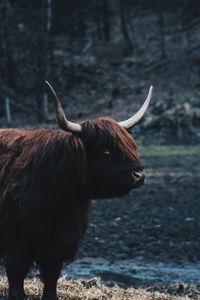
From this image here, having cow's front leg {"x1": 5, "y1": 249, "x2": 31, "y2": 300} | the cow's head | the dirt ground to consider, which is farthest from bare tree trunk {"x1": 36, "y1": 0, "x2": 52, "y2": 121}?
the cow's head

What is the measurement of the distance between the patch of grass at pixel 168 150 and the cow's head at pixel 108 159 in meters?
17.0

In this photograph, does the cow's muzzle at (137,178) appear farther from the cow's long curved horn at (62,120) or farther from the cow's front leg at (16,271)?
the cow's front leg at (16,271)

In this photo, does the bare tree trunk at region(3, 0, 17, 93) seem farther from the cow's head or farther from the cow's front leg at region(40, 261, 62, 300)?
Answer: the cow's head

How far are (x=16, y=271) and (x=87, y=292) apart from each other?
1.28 m

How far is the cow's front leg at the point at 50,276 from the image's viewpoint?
23.1 ft

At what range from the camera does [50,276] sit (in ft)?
23.4

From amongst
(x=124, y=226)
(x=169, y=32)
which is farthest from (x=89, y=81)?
(x=124, y=226)

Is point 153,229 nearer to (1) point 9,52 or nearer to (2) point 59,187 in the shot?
(2) point 59,187

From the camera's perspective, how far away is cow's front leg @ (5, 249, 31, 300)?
22.6 ft

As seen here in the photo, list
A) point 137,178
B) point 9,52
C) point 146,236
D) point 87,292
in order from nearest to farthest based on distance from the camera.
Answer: point 137,178, point 87,292, point 146,236, point 9,52

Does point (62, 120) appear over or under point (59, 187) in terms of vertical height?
over

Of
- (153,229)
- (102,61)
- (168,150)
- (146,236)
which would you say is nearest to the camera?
(146,236)

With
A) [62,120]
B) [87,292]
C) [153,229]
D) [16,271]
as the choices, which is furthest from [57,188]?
[153,229]

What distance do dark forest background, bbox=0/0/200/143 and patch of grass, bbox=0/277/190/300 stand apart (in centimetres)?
1927
